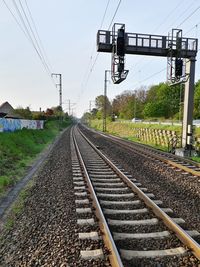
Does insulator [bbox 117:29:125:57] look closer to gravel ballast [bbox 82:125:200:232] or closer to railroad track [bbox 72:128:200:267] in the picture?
gravel ballast [bbox 82:125:200:232]

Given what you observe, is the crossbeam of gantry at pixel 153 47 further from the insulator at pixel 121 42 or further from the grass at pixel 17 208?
the grass at pixel 17 208

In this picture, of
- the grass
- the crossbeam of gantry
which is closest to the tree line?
the crossbeam of gantry

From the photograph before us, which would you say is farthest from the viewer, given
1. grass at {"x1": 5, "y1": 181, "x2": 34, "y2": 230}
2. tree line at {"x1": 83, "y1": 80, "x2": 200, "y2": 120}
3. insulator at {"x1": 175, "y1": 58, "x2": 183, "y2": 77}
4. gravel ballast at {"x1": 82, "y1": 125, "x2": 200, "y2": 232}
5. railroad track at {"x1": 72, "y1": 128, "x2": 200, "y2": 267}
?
tree line at {"x1": 83, "y1": 80, "x2": 200, "y2": 120}

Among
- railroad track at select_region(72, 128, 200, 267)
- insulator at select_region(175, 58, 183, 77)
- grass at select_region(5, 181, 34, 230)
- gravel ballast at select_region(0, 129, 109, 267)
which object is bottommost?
grass at select_region(5, 181, 34, 230)

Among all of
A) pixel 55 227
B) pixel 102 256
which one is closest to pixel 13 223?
pixel 55 227

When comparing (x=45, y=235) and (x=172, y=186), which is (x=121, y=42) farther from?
(x=45, y=235)

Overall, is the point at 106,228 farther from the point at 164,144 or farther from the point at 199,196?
the point at 164,144

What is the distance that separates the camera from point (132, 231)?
5.55 m

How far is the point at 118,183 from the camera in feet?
31.7

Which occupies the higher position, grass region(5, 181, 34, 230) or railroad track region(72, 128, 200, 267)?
railroad track region(72, 128, 200, 267)

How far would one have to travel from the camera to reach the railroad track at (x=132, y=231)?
4.47m

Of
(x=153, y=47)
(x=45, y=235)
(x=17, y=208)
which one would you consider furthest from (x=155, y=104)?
(x=45, y=235)

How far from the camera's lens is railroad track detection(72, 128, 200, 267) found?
176 inches

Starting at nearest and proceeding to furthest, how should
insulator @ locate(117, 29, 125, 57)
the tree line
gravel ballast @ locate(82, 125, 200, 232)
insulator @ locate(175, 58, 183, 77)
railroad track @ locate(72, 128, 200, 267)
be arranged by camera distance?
railroad track @ locate(72, 128, 200, 267), gravel ballast @ locate(82, 125, 200, 232), insulator @ locate(117, 29, 125, 57), insulator @ locate(175, 58, 183, 77), the tree line
